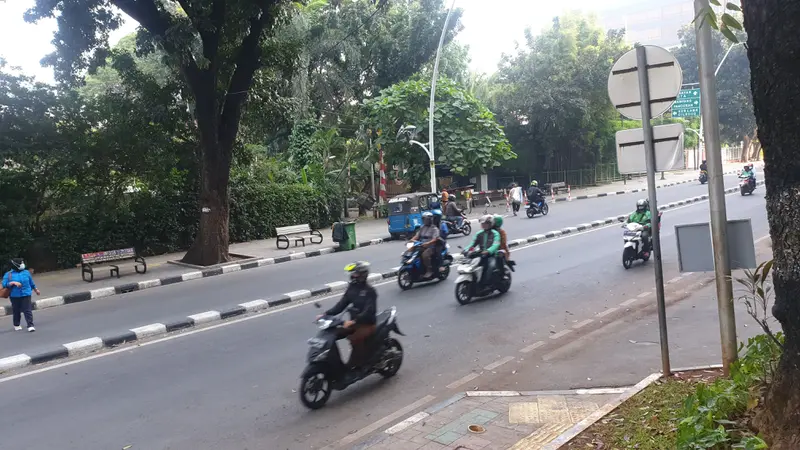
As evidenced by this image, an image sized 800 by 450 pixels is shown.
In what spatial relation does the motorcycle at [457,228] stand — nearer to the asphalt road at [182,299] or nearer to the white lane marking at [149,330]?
the asphalt road at [182,299]

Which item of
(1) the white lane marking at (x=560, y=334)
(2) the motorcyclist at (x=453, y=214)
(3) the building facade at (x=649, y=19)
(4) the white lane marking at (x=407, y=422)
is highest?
(3) the building facade at (x=649, y=19)

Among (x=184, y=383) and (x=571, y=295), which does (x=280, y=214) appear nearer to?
(x=571, y=295)

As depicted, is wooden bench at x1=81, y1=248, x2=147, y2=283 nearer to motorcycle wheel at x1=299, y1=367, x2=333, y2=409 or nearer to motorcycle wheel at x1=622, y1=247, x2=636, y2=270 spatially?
motorcycle wheel at x1=299, y1=367, x2=333, y2=409

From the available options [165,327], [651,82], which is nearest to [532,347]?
[651,82]

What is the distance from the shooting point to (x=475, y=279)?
390 inches

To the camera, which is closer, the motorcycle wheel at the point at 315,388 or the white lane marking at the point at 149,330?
the motorcycle wheel at the point at 315,388

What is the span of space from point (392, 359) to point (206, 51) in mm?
10957

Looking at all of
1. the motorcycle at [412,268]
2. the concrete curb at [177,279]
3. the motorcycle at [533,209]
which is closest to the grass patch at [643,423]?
the motorcycle at [412,268]

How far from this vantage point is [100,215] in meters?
16.4

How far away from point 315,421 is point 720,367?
3.78 metres

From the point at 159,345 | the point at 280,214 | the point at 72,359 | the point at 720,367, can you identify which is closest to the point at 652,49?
the point at 720,367

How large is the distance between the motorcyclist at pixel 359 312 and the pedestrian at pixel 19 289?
239 inches

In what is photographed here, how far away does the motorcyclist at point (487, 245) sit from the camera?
9.96 m

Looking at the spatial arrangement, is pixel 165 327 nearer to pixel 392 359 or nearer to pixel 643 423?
pixel 392 359
